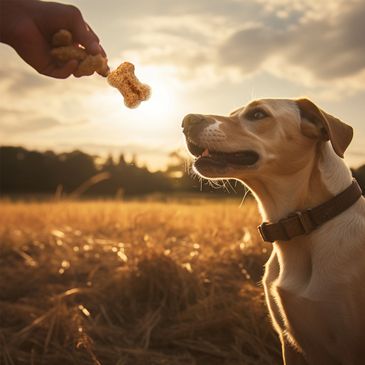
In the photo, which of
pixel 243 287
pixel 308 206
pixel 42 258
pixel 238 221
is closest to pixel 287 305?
pixel 308 206

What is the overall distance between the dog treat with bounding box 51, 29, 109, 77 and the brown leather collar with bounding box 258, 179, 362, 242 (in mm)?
1405

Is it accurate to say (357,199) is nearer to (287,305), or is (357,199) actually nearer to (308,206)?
(308,206)

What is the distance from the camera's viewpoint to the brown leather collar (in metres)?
3.22

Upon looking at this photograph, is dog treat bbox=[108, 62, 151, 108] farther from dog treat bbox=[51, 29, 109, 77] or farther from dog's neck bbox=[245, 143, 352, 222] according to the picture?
dog's neck bbox=[245, 143, 352, 222]

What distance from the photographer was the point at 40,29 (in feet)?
10.0

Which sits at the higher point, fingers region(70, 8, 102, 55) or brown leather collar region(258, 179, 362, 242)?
fingers region(70, 8, 102, 55)

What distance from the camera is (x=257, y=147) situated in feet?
11.4

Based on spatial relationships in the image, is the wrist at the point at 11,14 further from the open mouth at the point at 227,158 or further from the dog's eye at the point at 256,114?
the dog's eye at the point at 256,114

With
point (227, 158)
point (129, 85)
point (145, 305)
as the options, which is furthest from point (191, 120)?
point (145, 305)

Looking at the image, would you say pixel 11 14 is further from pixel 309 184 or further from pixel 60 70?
pixel 309 184

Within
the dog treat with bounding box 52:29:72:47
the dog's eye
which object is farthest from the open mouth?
the dog treat with bounding box 52:29:72:47

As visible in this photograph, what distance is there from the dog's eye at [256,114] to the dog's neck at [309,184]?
421 mm

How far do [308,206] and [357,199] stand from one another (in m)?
0.30

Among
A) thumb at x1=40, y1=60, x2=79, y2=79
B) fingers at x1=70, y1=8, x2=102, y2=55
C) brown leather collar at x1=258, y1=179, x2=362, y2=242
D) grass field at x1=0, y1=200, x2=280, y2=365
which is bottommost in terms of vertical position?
grass field at x1=0, y1=200, x2=280, y2=365
